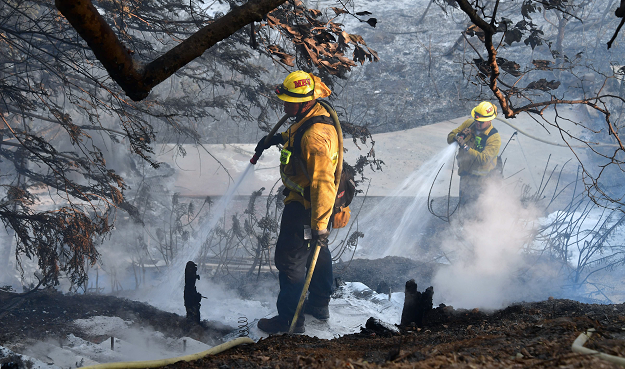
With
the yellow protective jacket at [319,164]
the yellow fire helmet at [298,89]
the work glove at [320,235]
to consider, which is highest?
the yellow fire helmet at [298,89]

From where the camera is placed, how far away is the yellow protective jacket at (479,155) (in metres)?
6.86

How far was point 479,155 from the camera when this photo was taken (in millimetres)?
6887

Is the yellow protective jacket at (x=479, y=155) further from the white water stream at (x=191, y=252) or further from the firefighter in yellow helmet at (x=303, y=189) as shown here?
the firefighter in yellow helmet at (x=303, y=189)

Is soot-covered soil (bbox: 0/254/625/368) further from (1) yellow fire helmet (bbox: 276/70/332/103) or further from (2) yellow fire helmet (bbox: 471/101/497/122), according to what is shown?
(2) yellow fire helmet (bbox: 471/101/497/122)

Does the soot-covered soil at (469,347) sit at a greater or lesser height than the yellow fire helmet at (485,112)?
lesser

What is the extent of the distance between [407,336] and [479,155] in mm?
4951

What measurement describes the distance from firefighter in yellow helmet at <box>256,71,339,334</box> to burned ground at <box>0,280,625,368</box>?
0.84m

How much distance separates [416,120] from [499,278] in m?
6.86

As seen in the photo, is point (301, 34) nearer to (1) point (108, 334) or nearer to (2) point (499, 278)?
(1) point (108, 334)

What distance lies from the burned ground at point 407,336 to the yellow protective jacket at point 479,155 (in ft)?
12.9

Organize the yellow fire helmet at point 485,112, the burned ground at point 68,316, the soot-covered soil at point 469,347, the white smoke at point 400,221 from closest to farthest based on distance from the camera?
1. the soot-covered soil at point 469,347
2. the burned ground at point 68,316
3. the yellow fire helmet at point 485,112
4. the white smoke at point 400,221

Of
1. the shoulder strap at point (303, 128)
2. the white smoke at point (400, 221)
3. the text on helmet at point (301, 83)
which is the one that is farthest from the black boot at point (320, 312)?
the white smoke at point (400, 221)

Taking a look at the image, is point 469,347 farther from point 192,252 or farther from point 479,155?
point 192,252

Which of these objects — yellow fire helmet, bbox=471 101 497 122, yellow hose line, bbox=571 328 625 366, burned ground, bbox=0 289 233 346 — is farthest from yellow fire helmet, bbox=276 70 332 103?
yellow fire helmet, bbox=471 101 497 122
